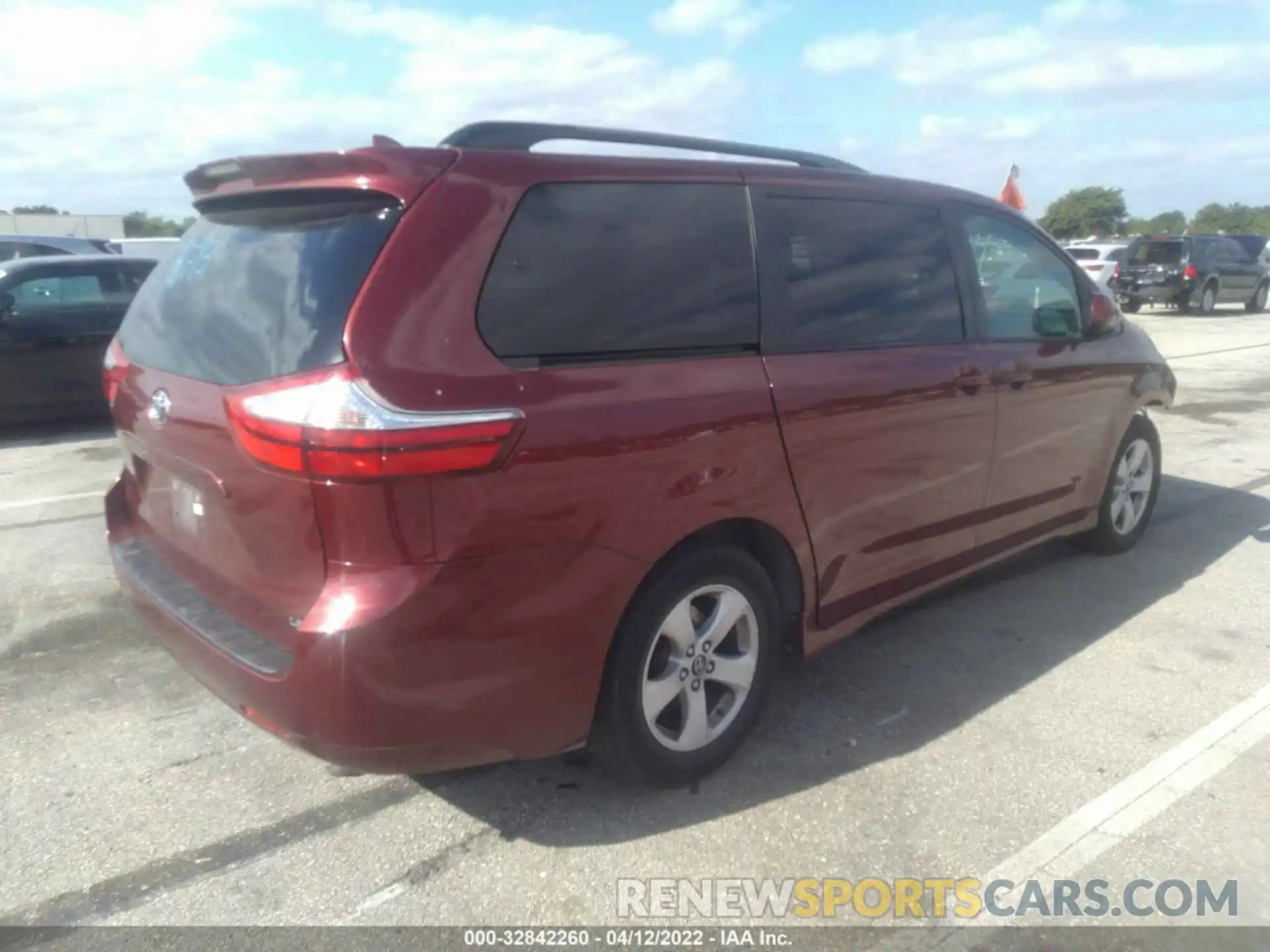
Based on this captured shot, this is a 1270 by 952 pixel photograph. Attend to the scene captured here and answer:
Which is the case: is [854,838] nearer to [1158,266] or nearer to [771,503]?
[771,503]

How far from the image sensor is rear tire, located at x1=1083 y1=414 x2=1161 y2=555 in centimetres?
522

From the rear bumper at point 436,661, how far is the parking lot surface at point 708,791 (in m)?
0.41

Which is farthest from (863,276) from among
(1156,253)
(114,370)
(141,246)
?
(141,246)

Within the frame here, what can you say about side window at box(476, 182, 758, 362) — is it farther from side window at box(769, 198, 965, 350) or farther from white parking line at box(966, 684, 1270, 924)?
white parking line at box(966, 684, 1270, 924)

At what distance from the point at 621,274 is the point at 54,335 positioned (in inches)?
295

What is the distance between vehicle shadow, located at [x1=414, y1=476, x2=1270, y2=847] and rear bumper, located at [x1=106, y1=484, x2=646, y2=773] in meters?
0.41

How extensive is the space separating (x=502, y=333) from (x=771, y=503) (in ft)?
3.45

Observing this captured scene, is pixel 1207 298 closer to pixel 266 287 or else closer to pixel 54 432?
pixel 54 432

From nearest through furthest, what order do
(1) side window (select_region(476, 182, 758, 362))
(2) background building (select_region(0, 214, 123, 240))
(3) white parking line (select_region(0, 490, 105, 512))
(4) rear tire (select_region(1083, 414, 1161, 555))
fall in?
1. (1) side window (select_region(476, 182, 758, 362))
2. (4) rear tire (select_region(1083, 414, 1161, 555))
3. (3) white parking line (select_region(0, 490, 105, 512))
4. (2) background building (select_region(0, 214, 123, 240))

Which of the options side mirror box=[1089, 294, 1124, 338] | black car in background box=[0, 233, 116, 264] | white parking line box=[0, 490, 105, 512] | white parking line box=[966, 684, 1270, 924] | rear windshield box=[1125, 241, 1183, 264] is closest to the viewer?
white parking line box=[966, 684, 1270, 924]

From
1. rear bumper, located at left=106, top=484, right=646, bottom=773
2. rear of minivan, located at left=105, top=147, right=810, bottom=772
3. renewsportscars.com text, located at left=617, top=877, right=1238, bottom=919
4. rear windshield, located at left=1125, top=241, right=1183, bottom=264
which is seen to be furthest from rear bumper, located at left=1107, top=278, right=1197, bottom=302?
rear bumper, located at left=106, top=484, right=646, bottom=773

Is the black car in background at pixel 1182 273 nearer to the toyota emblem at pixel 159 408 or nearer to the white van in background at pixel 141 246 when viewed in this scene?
the white van in background at pixel 141 246

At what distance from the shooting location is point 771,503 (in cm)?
318

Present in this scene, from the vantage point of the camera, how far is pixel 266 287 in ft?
8.87
